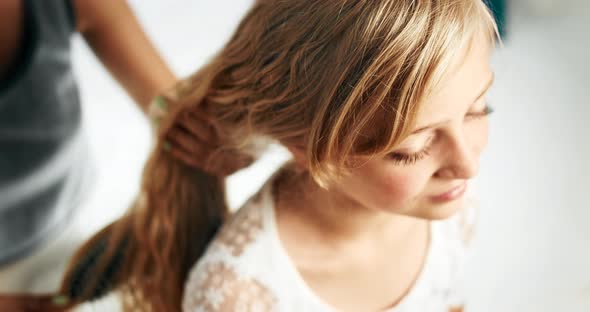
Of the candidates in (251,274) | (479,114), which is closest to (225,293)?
(251,274)

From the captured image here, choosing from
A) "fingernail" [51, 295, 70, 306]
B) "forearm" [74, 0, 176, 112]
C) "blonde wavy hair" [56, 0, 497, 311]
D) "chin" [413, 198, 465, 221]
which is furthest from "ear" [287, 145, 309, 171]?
"fingernail" [51, 295, 70, 306]

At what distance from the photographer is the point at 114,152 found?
825 millimetres

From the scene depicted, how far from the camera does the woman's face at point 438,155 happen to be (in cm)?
39

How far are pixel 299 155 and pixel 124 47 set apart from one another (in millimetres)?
305

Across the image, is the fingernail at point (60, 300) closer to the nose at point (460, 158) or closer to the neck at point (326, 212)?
the neck at point (326, 212)

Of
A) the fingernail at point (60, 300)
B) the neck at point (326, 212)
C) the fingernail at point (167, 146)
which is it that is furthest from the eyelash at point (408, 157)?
the fingernail at point (60, 300)

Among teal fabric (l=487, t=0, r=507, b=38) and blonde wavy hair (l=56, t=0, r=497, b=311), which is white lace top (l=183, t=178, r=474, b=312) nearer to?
blonde wavy hair (l=56, t=0, r=497, b=311)

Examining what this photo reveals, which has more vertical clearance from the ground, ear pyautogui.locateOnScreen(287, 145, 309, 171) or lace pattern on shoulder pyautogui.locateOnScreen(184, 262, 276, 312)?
ear pyautogui.locateOnScreen(287, 145, 309, 171)

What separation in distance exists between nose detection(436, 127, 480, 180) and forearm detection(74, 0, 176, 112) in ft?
1.32

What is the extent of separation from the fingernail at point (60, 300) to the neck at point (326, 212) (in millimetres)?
337

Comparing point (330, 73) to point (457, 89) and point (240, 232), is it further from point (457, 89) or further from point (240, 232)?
point (240, 232)

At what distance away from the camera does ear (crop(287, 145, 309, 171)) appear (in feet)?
1.55

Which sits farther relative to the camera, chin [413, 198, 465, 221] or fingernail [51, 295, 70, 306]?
fingernail [51, 295, 70, 306]

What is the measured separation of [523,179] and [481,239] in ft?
0.36
